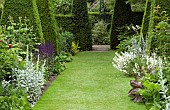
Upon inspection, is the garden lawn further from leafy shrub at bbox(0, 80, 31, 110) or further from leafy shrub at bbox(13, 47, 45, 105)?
leafy shrub at bbox(0, 80, 31, 110)

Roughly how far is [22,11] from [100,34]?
10.2m

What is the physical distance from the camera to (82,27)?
17.7 metres

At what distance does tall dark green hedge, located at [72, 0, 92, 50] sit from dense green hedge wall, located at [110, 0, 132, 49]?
1378 mm

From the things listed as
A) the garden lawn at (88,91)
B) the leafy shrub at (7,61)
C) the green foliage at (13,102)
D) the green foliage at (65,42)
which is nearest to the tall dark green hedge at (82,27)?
the green foliage at (65,42)

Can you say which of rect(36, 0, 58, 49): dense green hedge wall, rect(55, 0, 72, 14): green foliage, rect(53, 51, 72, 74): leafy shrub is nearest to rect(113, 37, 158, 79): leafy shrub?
rect(53, 51, 72, 74): leafy shrub

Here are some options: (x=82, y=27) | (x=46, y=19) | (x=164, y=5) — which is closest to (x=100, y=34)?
(x=82, y=27)

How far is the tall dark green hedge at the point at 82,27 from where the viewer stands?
17703 mm

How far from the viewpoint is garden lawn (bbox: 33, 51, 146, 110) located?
21.2 feet

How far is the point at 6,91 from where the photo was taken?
574 cm

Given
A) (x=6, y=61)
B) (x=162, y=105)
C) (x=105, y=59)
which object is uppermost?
(x=6, y=61)

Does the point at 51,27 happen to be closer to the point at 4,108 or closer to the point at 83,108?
the point at 83,108

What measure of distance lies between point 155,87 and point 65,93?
252 cm

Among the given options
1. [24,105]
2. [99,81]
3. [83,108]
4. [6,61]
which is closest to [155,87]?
[83,108]

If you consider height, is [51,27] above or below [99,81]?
above
